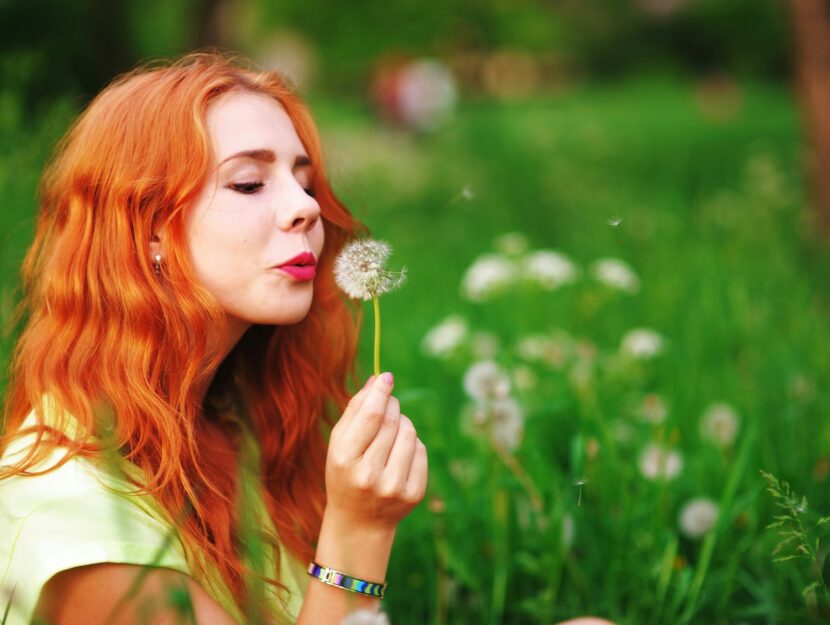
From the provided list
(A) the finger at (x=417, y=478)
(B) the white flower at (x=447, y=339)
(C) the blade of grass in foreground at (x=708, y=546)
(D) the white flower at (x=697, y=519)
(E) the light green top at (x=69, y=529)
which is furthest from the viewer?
(B) the white flower at (x=447, y=339)

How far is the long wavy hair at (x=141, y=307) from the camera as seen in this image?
1265mm

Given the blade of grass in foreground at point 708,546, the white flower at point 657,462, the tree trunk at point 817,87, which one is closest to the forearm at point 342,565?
the blade of grass in foreground at point 708,546

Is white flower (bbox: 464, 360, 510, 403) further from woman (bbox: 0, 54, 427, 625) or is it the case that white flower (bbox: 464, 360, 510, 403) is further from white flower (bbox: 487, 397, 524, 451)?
woman (bbox: 0, 54, 427, 625)

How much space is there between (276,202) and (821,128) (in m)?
3.71

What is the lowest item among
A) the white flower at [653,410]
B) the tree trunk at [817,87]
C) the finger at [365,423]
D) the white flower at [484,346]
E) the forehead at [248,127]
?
the white flower at [653,410]

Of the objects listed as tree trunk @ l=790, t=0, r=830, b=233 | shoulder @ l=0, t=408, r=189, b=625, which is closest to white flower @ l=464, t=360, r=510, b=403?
shoulder @ l=0, t=408, r=189, b=625

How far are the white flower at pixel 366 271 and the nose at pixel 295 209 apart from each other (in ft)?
0.30

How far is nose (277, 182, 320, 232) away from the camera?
1268 millimetres

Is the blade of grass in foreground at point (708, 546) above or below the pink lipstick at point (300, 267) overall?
below

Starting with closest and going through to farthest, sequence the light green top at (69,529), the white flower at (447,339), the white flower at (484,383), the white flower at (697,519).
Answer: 1. the light green top at (69,529)
2. the white flower at (484,383)
3. the white flower at (697,519)
4. the white flower at (447,339)

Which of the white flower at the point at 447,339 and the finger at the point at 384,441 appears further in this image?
the white flower at the point at 447,339

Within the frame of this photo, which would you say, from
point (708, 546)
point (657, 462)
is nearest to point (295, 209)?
point (708, 546)

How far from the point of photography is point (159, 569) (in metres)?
1.13

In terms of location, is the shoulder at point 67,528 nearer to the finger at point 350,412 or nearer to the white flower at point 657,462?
the finger at point 350,412
